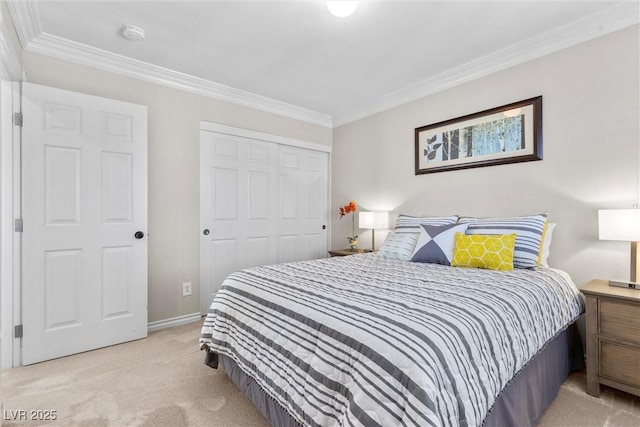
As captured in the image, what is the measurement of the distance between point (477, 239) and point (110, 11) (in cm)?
302

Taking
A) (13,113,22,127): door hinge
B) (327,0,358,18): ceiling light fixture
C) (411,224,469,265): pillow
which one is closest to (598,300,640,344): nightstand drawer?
(411,224,469,265): pillow

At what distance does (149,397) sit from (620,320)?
2.75 m

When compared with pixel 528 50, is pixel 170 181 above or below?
below

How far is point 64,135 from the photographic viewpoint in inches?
94.0

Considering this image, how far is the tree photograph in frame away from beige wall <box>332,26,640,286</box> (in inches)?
2.5

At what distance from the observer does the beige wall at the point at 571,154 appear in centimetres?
212

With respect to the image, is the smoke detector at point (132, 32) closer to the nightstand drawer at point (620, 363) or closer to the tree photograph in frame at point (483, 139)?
the tree photograph in frame at point (483, 139)

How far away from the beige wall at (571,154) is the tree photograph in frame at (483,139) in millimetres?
63

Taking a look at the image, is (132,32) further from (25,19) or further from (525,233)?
(525,233)

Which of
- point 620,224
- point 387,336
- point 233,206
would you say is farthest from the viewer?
point 233,206

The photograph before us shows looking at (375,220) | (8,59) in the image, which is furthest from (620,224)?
(8,59)

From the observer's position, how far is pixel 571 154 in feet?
7.72

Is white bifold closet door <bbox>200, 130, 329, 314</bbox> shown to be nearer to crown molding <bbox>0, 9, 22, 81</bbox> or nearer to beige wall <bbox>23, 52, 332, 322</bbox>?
beige wall <bbox>23, 52, 332, 322</bbox>

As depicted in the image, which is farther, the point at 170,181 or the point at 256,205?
the point at 256,205
